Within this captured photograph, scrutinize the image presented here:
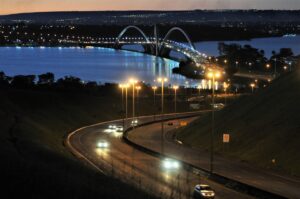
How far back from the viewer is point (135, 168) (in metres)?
27.5

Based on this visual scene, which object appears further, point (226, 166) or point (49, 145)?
point (49, 145)

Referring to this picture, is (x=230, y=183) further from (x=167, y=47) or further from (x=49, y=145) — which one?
(x=167, y=47)

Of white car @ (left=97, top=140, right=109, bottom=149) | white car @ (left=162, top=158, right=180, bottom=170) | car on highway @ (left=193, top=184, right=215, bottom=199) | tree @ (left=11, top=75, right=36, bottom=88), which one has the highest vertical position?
car on highway @ (left=193, top=184, right=215, bottom=199)

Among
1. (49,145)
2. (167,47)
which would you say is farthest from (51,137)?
(167,47)

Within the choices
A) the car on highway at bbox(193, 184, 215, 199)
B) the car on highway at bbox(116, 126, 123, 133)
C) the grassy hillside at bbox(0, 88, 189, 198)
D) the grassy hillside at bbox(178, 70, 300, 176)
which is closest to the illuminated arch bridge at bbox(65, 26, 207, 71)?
the grassy hillside at bbox(0, 88, 189, 198)

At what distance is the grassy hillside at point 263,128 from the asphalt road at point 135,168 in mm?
4313

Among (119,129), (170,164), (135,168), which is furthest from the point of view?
(119,129)

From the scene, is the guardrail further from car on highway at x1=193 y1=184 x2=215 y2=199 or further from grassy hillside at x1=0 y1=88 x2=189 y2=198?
grassy hillside at x1=0 y1=88 x2=189 y2=198

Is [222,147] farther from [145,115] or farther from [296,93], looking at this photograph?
[145,115]

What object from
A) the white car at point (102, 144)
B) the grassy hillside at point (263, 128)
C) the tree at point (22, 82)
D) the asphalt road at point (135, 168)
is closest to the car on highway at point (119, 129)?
the asphalt road at point (135, 168)

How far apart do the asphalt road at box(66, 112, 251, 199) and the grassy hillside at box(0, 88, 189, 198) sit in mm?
1255

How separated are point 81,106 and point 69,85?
2006 cm

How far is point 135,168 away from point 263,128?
10.0 metres

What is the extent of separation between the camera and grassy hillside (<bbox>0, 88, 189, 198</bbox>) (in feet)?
41.3
